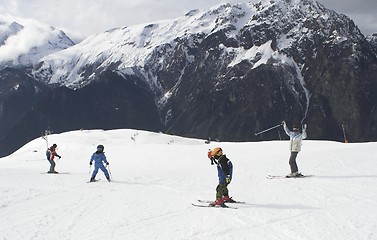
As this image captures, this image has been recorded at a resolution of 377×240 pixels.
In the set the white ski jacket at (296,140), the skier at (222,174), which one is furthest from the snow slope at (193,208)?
the white ski jacket at (296,140)

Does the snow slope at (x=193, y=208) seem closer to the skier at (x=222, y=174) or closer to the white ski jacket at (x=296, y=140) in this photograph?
the skier at (x=222, y=174)

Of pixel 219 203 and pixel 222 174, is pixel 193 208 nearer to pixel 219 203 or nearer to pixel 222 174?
pixel 219 203

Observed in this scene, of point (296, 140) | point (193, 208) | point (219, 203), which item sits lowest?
point (193, 208)

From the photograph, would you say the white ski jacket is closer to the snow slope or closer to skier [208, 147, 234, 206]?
the snow slope

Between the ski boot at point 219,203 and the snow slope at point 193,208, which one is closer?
the snow slope at point 193,208

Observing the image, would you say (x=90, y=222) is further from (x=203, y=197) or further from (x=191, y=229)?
(x=203, y=197)

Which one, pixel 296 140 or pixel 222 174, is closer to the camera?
pixel 222 174

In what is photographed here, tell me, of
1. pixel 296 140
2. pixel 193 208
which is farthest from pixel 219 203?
pixel 296 140

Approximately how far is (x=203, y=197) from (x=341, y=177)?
21.2ft

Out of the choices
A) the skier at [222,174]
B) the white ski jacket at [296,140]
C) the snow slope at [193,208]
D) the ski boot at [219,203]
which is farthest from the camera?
the white ski jacket at [296,140]

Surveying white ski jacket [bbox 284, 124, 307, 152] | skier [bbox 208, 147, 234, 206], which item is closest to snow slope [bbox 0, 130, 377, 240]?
skier [bbox 208, 147, 234, 206]

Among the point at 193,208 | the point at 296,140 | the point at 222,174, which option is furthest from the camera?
the point at 296,140

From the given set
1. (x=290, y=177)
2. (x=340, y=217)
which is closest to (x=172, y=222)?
(x=340, y=217)

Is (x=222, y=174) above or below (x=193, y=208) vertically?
above
